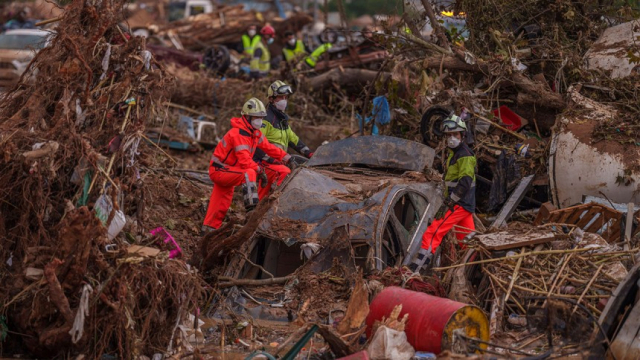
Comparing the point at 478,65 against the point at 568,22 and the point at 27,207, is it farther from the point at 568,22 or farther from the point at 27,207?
the point at 27,207

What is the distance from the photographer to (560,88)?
482 inches

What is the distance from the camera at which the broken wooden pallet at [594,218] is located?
9633mm

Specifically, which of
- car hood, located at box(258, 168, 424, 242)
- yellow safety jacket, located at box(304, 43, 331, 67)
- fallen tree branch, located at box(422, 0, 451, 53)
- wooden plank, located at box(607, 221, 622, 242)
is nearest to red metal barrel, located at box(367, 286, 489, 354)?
car hood, located at box(258, 168, 424, 242)

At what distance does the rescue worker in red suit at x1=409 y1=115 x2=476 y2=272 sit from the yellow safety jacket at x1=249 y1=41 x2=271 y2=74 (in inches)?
428

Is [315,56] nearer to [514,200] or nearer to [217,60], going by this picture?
[217,60]

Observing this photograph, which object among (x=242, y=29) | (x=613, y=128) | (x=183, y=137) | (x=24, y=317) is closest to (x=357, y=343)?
(x=24, y=317)

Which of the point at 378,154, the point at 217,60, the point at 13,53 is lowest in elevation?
the point at 217,60

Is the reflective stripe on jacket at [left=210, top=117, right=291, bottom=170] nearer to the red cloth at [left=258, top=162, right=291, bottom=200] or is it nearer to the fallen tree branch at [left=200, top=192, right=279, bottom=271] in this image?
the red cloth at [left=258, top=162, right=291, bottom=200]

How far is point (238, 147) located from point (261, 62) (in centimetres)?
1131

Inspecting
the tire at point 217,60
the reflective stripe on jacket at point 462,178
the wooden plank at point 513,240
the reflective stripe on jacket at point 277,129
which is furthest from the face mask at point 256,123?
the tire at point 217,60

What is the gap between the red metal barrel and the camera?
6602 mm

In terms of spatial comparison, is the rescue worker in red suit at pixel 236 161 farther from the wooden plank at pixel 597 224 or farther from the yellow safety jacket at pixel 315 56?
the yellow safety jacket at pixel 315 56

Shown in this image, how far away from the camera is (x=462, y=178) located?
9.52 m

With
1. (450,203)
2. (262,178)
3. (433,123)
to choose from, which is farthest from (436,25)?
(450,203)
